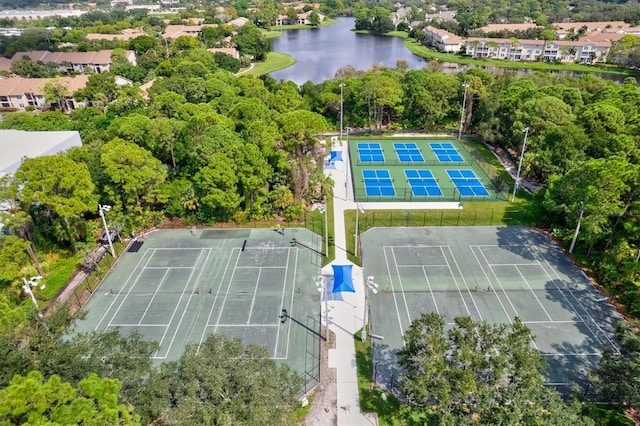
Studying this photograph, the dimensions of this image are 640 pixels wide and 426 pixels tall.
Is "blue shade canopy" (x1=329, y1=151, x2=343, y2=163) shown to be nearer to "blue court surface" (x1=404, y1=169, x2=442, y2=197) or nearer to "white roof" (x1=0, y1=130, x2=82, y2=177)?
"blue court surface" (x1=404, y1=169, x2=442, y2=197)

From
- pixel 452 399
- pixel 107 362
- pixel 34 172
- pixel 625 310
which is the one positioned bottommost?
pixel 625 310

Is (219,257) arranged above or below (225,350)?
below

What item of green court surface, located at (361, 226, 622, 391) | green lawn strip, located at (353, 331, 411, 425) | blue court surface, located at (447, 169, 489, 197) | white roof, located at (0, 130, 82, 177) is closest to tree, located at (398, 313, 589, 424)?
green lawn strip, located at (353, 331, 411, 425)

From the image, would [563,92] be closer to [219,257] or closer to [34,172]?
[219,257]

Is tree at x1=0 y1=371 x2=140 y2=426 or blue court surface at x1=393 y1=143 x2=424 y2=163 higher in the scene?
tree at x1=0 y1=371 x2=140 y2=426

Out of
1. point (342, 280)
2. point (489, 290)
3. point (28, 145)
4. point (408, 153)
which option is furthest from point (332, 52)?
point (342, 280)

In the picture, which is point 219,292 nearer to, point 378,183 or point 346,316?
point 346,316

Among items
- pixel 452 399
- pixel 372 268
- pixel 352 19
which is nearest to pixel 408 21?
pixel 352 19

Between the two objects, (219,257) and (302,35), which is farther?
(302,35)
